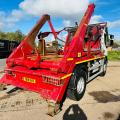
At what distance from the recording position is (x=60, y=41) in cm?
843

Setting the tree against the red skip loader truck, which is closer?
the red skip loader truck

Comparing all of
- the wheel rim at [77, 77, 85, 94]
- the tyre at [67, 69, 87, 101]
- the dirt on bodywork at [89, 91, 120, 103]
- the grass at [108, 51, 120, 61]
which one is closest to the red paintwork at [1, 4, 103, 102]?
the tyre at [67, 69, 87, 101]

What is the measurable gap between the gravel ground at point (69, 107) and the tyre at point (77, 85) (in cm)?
18

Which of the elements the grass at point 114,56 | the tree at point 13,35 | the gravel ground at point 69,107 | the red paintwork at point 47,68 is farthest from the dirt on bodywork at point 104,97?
the tree at point 13,35

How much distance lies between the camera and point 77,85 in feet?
20.3

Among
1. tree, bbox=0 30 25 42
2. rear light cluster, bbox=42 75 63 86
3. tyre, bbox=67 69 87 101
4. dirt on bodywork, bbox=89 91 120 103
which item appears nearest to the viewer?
rear light cluster, bbox=42 75 63 86

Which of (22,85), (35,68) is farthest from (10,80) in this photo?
(35,68)

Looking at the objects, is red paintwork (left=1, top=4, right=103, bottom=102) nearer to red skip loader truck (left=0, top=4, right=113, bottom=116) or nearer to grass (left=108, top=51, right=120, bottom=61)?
red skip loader truck (left=0, top=4, right=113, bottom=116)

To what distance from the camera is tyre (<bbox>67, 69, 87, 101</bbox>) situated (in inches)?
230

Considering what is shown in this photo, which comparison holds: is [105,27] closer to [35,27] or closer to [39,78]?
[35,27]

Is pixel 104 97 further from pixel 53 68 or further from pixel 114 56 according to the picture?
pixel 114 56

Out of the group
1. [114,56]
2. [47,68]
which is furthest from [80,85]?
[114,56]

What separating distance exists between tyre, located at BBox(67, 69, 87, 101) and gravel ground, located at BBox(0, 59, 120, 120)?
0.18 meters

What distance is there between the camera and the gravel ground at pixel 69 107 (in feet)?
16.4
